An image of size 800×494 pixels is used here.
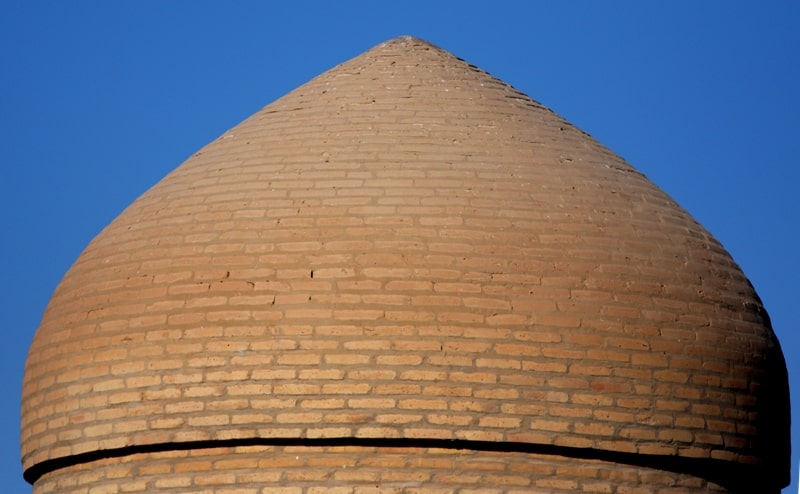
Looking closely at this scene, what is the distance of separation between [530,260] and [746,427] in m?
1.84

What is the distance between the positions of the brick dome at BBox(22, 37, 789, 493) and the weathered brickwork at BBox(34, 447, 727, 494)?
Answer: 13 mm

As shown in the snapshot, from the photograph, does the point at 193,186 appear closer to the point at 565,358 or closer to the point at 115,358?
the point at 115,358

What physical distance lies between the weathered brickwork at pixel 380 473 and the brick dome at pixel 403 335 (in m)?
0.01

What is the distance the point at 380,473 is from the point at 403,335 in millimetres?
837

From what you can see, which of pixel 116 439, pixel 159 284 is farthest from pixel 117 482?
pixel 159 284

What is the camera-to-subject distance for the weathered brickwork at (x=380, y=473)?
10.1m

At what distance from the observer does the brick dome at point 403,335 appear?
10.2m

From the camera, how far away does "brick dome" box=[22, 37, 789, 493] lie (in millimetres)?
10156

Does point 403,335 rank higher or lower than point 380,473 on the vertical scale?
higher

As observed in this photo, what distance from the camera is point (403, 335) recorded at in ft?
33.5

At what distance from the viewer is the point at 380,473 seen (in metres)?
10.1

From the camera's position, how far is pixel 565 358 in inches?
406

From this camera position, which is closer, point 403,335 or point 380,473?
point 380,473

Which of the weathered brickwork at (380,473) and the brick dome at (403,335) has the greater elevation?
the brick dome at (403,335)
